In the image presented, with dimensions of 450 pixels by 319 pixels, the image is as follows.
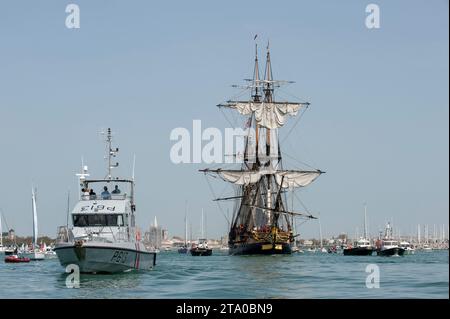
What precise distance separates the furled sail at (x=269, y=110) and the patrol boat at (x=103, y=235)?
75800mm

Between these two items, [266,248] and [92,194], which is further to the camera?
[266,248]

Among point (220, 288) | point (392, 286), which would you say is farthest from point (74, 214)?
point (392, 286)

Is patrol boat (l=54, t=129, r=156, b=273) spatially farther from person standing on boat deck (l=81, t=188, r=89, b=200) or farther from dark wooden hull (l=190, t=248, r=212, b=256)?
dark wooden hull (l=190, t=248, r=212, b=256)

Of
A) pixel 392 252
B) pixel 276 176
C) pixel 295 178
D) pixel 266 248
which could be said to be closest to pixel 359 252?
pixel 392 252

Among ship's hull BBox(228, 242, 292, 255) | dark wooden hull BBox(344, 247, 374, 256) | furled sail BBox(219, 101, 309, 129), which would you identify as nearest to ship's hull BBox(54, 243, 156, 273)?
ship's hull BBox(228, 242, 292, 255)

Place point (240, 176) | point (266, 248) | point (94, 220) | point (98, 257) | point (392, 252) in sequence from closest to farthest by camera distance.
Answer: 1. point (98, 257)
2. point (94, 220)
3. point (266, 248)
4. point (240, 176)
5. point (392, 252)

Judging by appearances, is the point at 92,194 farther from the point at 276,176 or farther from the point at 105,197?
the point at 276,176

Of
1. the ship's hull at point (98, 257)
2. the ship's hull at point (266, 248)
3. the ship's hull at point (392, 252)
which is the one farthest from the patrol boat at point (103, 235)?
the ship's hull at point (392, 252)

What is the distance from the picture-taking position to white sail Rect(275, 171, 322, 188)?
126m

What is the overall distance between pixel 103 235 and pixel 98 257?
10.8ft

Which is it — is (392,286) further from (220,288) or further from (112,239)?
(112,239)

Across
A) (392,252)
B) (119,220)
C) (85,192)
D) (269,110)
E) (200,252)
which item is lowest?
(200,252)

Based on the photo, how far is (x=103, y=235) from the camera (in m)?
52.2

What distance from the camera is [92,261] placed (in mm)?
49250
